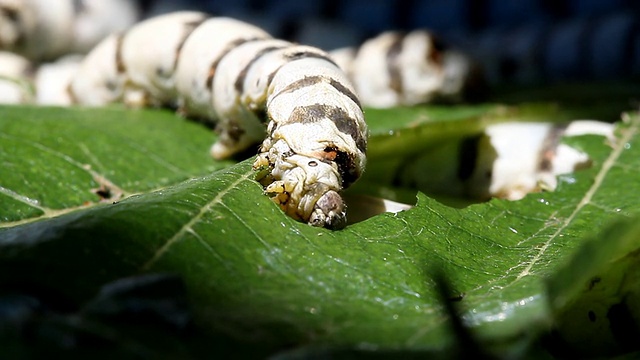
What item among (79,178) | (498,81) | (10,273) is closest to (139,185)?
(79,178)

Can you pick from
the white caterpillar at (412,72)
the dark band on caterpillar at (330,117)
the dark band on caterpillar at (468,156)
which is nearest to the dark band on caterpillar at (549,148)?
the dark band on caterpillar at (468,156)

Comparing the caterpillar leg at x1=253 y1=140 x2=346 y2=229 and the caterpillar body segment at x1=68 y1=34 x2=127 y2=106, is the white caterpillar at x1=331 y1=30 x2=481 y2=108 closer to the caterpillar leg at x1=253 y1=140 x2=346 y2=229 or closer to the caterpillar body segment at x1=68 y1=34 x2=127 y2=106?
the caterpillar body segment at x1=68 y1=34 x2=127 y2=106

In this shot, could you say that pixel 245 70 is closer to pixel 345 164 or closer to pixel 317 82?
pixel 317 82

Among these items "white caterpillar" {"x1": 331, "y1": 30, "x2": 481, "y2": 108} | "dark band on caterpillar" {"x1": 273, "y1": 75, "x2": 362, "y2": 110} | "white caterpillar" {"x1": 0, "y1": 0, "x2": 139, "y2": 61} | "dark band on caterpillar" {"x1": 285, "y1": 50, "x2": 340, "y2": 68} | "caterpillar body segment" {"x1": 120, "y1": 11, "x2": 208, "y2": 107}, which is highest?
"white caterpillar" {"x1": 0, "y1": 0, "x2": 139, "y2": 61}

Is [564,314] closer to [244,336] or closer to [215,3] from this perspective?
[244,336]

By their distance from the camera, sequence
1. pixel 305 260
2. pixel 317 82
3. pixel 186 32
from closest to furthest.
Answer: pixel 305 260
pixel 317 82
pixel 186 32

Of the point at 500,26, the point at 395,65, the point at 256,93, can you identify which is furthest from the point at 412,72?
the point at 500,26

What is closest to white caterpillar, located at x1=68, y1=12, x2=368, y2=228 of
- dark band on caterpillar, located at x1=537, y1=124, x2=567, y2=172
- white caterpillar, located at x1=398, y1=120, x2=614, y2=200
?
white caterpillar, located at x1=398, y1=120, x2=614, y2=200
